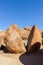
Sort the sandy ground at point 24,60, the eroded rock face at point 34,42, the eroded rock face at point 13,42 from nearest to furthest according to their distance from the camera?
the sandy ground at point 24,60 → the eroded rock face at point 34,42 → the eroded rock face at point 13,42

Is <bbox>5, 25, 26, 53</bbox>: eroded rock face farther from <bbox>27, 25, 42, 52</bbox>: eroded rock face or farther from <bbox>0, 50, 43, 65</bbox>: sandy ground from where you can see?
<bbox>0, 50, 43, 65</bbox>: sandy ground

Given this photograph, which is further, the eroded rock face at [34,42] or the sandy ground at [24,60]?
the eroded rock face at [34,42]

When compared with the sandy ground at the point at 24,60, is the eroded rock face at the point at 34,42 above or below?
above

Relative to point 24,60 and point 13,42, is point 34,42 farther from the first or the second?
point 24,60

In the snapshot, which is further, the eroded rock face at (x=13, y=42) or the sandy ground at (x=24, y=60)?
the eroded rock face at (x=13, y=42)

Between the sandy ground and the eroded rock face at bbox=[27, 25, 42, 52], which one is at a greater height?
the eroded rock face at bbox=[27, 25, 42, 52]

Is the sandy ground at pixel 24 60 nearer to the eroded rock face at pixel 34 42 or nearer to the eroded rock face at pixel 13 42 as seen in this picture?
the eroded rock face at pixel 34 42

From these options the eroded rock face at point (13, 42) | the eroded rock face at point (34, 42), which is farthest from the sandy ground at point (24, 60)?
the eroded rock face at point (13, 42)

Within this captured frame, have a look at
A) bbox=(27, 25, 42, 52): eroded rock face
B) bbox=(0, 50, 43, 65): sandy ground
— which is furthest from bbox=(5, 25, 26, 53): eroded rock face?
bbox=(0, 50, 43, 65): sandy ground

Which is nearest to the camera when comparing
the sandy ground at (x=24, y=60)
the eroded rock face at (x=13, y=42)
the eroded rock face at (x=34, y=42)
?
the sandy ground at (x=24, y=60)

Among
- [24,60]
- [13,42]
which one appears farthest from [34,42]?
[24,60]

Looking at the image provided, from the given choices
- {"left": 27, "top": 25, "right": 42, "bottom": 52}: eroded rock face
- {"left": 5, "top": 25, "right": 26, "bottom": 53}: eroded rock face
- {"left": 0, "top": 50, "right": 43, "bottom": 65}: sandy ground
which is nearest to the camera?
{"left": 0, "top": 50, "right": 43, "bottom": 65}: sandy ground

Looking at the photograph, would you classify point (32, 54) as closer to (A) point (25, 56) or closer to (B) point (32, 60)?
(A) point (25, 56)

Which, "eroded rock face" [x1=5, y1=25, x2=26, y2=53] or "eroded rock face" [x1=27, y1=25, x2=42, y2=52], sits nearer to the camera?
"eroded rock face" [x1=27, y1=25, x2=42, y2=52]
